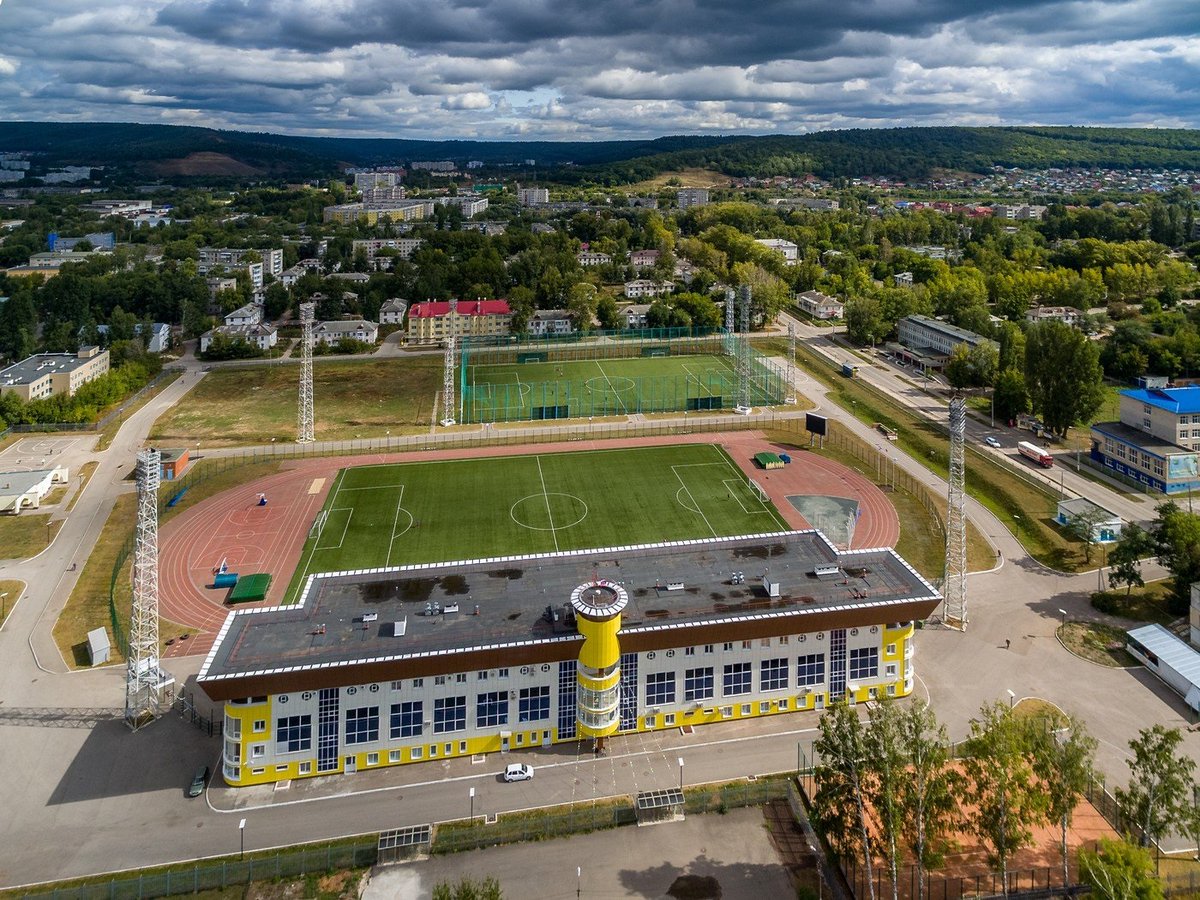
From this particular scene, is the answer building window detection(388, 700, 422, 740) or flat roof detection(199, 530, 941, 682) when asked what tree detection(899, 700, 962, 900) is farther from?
building window detection(388, 700, 422, 740)

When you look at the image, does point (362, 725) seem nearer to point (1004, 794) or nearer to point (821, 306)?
point (1004, 794)

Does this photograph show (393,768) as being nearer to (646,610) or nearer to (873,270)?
(646,610)

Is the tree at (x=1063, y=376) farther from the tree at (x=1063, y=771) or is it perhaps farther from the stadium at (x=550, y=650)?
the tree at (x=1063, y=771)

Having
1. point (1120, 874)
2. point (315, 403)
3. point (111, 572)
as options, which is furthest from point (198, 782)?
point (315, 403)

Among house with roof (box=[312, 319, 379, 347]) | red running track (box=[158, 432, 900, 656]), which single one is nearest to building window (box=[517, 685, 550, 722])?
red running track (box=[158, 432, 900, 656])

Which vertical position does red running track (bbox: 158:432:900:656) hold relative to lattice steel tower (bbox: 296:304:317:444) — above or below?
below
